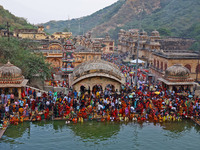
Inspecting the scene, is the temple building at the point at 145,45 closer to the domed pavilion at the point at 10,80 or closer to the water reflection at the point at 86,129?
the water reflection at the point at 86,129

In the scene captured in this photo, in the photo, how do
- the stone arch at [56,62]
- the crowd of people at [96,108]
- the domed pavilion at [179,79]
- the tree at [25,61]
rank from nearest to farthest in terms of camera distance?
the crowd of people at [96,108]
the domed pavilion at [179,79]
the tree at [25,61]
the stone arch at [56,62]

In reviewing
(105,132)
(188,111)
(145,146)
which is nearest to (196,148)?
(145,146)

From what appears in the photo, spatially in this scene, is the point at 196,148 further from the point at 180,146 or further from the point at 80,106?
the point at 80,106

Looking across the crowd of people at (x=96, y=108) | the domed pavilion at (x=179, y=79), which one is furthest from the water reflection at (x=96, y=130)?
the domed pavilion at (x=179, y=79)

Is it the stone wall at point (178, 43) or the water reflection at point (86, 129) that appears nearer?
the water reflection at point (86, 129)

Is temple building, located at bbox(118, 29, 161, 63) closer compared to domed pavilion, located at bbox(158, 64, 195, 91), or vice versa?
domed pavilion, located at bbox(158, 64, 195, 91)

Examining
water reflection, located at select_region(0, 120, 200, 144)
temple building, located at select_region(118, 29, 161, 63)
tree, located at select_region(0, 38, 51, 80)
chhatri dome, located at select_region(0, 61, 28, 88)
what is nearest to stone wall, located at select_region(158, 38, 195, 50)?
temple building, located at select_region(118, 29, 161, 63)

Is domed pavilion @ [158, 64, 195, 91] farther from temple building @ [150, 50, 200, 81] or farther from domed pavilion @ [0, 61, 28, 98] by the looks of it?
domed pavilion @ [0, 61, 28, 98]

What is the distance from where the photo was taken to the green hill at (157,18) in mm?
89750

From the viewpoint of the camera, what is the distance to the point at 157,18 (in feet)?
381

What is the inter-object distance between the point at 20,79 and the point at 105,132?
904 cm

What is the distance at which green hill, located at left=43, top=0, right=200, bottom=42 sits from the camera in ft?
294

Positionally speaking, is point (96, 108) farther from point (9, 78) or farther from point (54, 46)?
point (54, 46)

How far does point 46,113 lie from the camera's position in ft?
60.3
